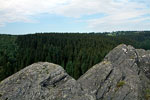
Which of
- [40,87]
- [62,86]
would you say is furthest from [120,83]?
[40,87]

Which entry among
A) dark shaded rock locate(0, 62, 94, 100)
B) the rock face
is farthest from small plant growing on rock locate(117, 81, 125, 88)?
dark shaded rock locate(0, 62, 94, 100)

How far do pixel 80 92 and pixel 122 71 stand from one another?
17210 millimetres

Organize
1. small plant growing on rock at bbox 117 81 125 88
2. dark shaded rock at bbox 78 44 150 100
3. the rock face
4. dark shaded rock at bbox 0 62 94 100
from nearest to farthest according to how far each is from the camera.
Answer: dark shaded rock at bbox 0 62 94 100 → the rock face → dark shaded rock at bbox 78 44 150 100 → small plant growing on rock at bbox 117 81 125 88

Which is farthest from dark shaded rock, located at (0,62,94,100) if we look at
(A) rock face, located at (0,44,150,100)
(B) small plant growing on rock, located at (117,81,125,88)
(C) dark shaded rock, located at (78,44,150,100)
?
(B) small plant growing on rock, located at (117,81,125,88)

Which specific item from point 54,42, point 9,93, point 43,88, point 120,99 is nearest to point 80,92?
point 43,88

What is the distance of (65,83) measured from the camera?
1597cm

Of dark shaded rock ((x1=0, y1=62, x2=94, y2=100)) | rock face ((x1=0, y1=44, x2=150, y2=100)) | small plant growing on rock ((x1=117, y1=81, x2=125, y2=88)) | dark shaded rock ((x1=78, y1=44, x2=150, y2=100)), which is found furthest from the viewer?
small plant growing on rock ((x1=117, y1=81, x2=125, y2=88))

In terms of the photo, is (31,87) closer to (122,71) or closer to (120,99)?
(120,99)

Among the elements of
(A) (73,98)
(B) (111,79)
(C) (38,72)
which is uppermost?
(C) (38,72)

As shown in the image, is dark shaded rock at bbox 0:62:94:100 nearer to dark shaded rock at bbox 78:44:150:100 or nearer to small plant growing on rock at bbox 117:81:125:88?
dark shaded rock at bbox 78:44:150:100

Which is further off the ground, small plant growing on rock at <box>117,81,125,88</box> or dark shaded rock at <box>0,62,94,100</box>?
dark shaded rock at <box>0,62,94,100</box>

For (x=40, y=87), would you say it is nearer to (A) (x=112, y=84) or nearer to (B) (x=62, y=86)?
(B) (x=62, y=86)

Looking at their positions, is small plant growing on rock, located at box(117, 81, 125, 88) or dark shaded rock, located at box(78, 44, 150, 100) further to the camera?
small plant growing on rock, located at box(117, 81, 125, 88)

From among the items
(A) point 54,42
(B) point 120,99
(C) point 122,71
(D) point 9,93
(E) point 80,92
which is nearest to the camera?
(D) point 9,93
